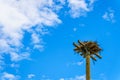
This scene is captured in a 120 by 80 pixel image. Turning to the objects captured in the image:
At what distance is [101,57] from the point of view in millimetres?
39375

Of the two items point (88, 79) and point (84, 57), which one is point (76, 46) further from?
point (88, 79)

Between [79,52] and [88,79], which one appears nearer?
[88,79]

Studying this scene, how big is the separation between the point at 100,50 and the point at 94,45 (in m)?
1.20

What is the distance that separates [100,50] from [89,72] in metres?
3.55

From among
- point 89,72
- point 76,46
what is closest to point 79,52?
point 76,46

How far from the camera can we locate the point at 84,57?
38125 mm

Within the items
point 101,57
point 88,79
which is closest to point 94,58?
point 101,57

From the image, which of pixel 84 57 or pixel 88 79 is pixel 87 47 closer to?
pixel 84 57

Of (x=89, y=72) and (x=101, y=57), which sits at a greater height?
(x=101, y=57)

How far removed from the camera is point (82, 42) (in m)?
38.1

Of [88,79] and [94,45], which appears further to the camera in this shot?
[94,45]

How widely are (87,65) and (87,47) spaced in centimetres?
217

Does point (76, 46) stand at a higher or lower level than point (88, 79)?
higher

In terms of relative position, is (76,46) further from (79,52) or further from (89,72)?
(89,72)
